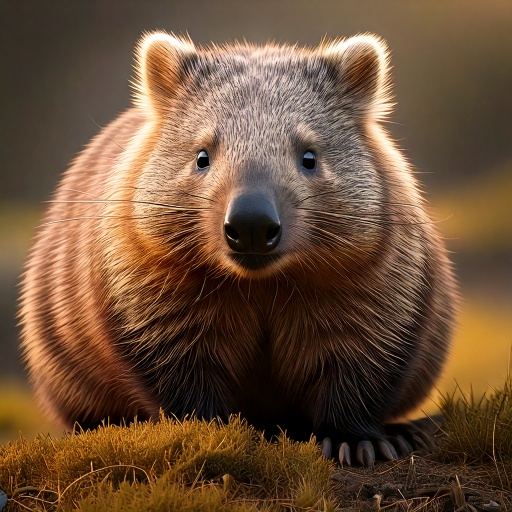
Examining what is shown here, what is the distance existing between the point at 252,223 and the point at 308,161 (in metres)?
0.80

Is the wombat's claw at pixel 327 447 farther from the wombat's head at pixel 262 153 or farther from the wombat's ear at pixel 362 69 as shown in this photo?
the wombat's ear at pixel 362 69

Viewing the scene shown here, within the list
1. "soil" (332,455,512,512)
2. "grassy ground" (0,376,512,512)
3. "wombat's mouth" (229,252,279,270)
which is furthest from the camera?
"wombat's mouth" (229,252,279,270)

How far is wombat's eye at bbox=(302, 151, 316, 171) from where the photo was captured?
4.93 meters

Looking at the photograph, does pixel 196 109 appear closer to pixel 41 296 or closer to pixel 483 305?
pixel 41 296

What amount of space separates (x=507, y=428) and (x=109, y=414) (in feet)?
8.08

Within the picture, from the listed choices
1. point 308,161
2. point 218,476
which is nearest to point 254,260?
point 308,161

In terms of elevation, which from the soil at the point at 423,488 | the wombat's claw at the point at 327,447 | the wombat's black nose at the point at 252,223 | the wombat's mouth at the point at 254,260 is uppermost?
the wombat's black nose at the point at 252,223

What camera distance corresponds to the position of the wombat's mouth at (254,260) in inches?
178

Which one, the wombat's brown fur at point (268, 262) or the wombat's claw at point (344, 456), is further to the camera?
the wombat's claw at point (344, 456)

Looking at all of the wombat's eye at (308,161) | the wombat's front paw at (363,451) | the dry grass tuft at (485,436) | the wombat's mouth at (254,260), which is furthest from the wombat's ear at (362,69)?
the wombat's front paw at (363,451)

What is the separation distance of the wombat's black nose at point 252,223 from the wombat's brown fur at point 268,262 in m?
0.18

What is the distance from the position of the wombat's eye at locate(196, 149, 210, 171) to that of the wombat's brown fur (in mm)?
10

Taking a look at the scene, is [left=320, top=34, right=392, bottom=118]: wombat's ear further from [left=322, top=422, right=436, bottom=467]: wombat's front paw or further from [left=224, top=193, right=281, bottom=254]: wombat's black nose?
[left=322, top=422, right=436, bottom=467]: wombat's front paw

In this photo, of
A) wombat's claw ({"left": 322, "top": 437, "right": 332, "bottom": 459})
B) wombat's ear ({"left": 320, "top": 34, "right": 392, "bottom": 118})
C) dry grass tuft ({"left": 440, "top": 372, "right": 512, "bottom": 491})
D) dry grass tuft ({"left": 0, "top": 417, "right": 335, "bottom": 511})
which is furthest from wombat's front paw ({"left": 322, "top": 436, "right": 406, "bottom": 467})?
wombat's ear ({"left": 320, "top": 34, "right": 392, "bottom": 118})
